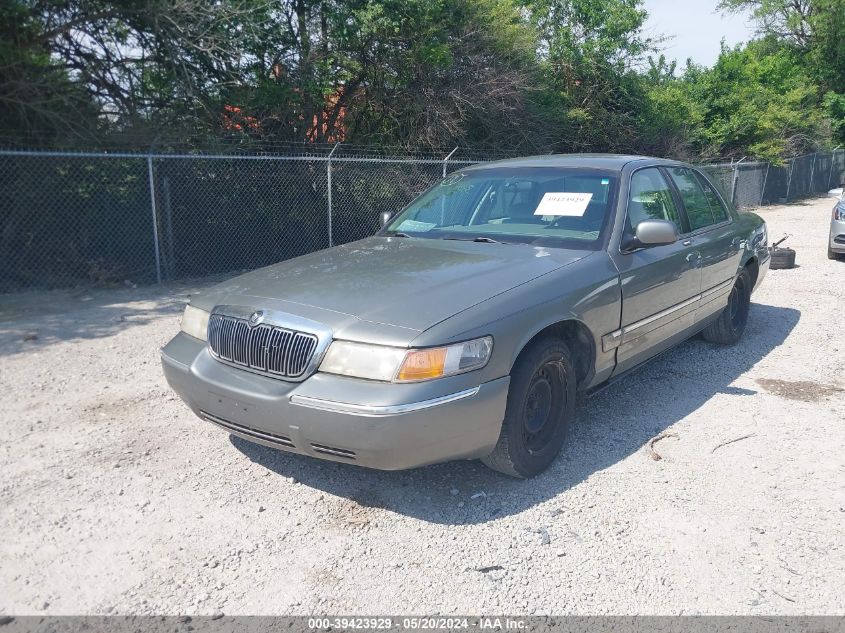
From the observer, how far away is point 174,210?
31.6 feet

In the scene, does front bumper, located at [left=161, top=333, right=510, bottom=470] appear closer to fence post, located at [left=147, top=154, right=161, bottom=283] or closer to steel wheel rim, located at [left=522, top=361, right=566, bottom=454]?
steel wheel rim, located at [left=522, top=361, right=566, bottom=454]

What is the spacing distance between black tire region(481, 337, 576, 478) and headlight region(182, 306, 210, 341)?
1.67 metres

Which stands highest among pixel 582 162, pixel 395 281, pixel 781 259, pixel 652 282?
pixel 582 162

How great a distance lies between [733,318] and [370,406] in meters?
4.53

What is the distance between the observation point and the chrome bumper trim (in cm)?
303

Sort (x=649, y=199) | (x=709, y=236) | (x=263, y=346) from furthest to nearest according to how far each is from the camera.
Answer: (x=709, y=236) → (x=649, y=199) → (x=263, y=346)

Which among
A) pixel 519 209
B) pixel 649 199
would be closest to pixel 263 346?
pixel 519 209

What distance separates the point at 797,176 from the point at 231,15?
23.0 metres

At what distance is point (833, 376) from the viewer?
5.62 metres

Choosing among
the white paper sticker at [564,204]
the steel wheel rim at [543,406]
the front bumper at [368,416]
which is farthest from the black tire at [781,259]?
the front bumper at [368,416]

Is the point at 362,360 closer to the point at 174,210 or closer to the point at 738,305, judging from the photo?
the point at 738,305

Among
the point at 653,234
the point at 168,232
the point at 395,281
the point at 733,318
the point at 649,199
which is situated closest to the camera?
the point at 395,281

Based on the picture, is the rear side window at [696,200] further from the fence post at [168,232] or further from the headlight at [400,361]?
the fence post at [168,232]

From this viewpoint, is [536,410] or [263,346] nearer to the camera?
[263,346]
